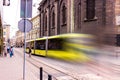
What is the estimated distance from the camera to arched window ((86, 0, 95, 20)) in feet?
130

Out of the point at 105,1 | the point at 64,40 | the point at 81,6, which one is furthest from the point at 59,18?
the point at 64,40

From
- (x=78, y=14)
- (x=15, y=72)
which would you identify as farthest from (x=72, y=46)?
(x=78, y=14)

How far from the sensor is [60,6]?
5709cm

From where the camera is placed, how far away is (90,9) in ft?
132

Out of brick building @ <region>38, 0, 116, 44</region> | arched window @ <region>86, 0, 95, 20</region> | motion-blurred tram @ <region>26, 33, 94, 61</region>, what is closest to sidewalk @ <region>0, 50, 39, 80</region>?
A: motion-blurred tram @ <region>26, 33, 94, 61</region>

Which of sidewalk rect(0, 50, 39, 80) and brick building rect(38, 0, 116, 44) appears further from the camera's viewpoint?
brick building rect(38, 0, 116, 44)

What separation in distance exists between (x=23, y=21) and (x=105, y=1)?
2397cm

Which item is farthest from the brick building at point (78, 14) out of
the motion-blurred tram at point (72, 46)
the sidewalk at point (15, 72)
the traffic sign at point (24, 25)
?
the traffic sign at point (24, 25)

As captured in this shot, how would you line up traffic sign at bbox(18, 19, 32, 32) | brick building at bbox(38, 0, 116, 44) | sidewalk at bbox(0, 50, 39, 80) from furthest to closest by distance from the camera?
1. brick building at bbox(38, 0, 116, 44)
2. sidewalk at bbox(0, 50, 39, 80)
3. traffic sign at bbox(18, 19, 32, 32)

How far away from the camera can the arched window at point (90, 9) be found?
3953cm

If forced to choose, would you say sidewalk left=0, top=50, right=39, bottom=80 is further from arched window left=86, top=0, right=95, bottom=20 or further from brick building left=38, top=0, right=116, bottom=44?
arched window left=86, top=0, right=95, bottom=20

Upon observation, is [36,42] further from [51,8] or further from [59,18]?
[51,8]

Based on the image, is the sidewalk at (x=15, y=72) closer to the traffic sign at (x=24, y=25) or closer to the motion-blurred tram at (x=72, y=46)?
the motion-blurred tram at (x=72, y=46)

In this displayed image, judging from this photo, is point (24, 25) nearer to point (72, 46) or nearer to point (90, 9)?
point (72, 46)
